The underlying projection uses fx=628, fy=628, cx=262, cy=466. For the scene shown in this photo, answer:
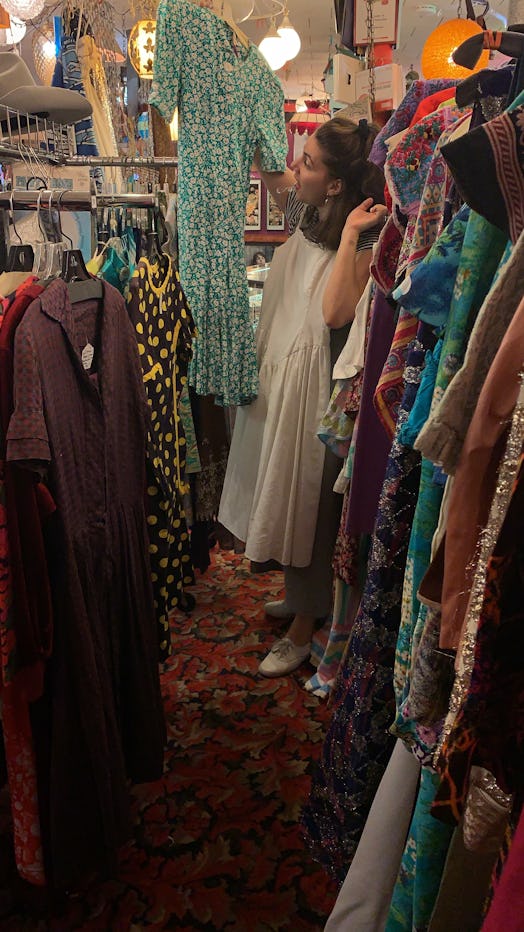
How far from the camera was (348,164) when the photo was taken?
1932 mm

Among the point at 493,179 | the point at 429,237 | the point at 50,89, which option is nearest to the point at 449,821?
the point at 493,179

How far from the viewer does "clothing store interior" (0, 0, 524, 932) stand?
63 cm

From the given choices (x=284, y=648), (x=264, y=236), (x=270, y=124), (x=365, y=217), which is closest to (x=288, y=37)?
(x=264, y=236)

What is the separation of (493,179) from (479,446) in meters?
0.26

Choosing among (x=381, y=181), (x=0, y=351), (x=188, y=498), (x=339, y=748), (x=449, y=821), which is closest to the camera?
(x=449, y=821)

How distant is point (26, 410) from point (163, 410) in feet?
1.89

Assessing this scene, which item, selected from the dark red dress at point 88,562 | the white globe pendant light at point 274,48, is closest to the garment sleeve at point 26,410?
the dark red dress at point 88,562

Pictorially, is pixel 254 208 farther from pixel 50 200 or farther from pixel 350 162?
pixel 50 200

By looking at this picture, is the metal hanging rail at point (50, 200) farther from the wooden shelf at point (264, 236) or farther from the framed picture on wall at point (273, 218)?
the framed picture on wall at point (273, 218)

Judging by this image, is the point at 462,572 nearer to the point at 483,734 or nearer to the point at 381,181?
the point at 483,734

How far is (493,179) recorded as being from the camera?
1.98ft

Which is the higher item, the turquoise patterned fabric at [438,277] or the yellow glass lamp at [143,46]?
the yellow glass lamp at [143,46]

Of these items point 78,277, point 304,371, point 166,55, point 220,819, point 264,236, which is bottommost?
point 220,819

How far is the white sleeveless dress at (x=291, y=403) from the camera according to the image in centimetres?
207
